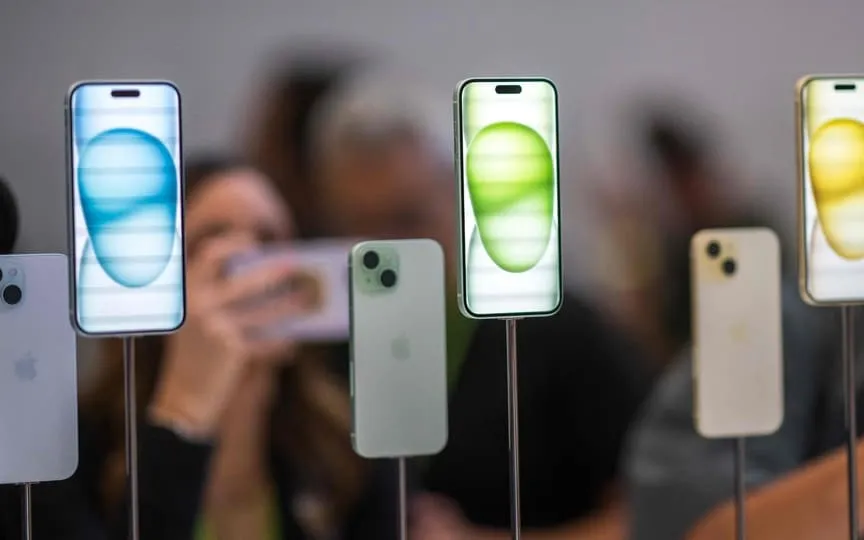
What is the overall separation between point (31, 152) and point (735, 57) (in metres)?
1.09

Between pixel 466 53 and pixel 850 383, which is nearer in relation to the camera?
Answer: pixel 850 383

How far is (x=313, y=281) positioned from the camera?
1721 mm

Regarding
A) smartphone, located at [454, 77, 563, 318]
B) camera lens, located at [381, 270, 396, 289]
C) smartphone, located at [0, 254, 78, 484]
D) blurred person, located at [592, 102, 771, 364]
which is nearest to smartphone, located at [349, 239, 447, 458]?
camera lens, located at [381, 270, 396, 289]

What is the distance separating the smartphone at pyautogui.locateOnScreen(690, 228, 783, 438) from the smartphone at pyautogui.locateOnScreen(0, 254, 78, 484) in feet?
2.15

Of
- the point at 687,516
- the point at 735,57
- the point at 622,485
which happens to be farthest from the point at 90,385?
the point at 735,57

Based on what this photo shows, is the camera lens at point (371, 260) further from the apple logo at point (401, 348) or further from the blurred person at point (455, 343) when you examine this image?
the blurred person at point (455, 343)

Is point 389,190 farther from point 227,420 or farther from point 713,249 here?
point 713,249

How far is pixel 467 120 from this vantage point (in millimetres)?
998

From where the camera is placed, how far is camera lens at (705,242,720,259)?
4.36 ft

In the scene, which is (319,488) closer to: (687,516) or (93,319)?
(687,516)

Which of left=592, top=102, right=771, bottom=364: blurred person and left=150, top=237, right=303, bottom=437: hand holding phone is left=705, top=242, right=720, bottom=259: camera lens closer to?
left=592, top=102, right=771, bottom=364: blurred person

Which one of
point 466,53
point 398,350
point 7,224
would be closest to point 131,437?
point 398,350

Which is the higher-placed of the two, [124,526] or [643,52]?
[643,52]

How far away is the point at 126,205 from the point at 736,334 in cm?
69
